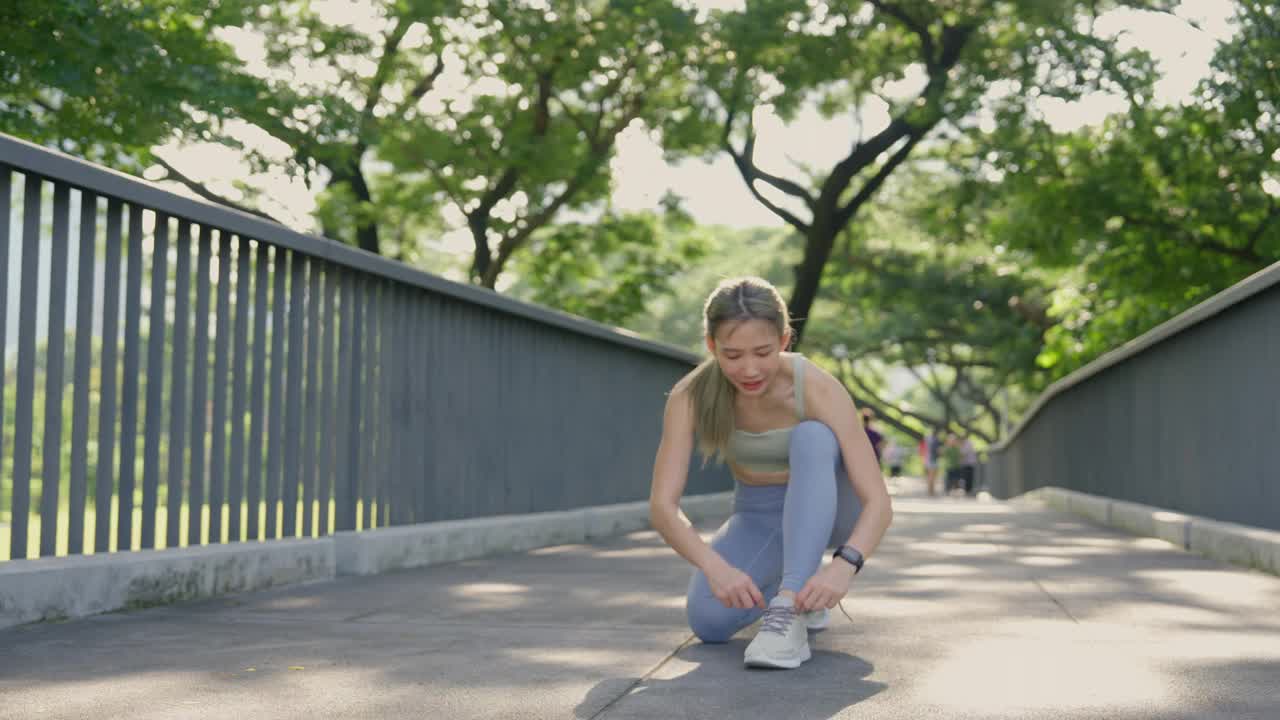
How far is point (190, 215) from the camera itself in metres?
6.21

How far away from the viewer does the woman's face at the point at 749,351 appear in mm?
4430

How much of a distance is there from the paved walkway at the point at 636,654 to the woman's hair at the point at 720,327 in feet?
2.39

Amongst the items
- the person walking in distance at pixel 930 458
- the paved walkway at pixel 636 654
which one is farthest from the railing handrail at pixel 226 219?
the person walking in distance at pixel 930 458

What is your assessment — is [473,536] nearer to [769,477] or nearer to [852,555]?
[769,477]

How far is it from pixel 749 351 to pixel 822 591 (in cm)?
77

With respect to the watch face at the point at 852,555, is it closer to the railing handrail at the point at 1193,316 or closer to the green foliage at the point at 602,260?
the railing handrail at the point at 1193,316

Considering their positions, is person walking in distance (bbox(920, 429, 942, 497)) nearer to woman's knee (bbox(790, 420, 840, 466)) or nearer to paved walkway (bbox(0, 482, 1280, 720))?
paved walkway (bbox(0, 482, 1280, 720))

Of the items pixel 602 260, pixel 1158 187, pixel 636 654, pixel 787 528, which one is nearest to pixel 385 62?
pixel 602 260

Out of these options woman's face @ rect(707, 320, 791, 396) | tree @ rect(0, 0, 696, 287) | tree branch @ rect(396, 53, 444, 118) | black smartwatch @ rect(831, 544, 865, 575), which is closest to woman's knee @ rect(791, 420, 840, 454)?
woman's face @ rect(707, 320, 791, 396)

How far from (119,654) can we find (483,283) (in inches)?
762

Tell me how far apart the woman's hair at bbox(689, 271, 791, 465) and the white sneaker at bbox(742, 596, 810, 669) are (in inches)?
23.5

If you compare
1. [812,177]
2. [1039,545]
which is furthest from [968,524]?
[812,177]

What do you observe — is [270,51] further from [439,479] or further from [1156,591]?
[1156,591]

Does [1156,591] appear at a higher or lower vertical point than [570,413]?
lower
